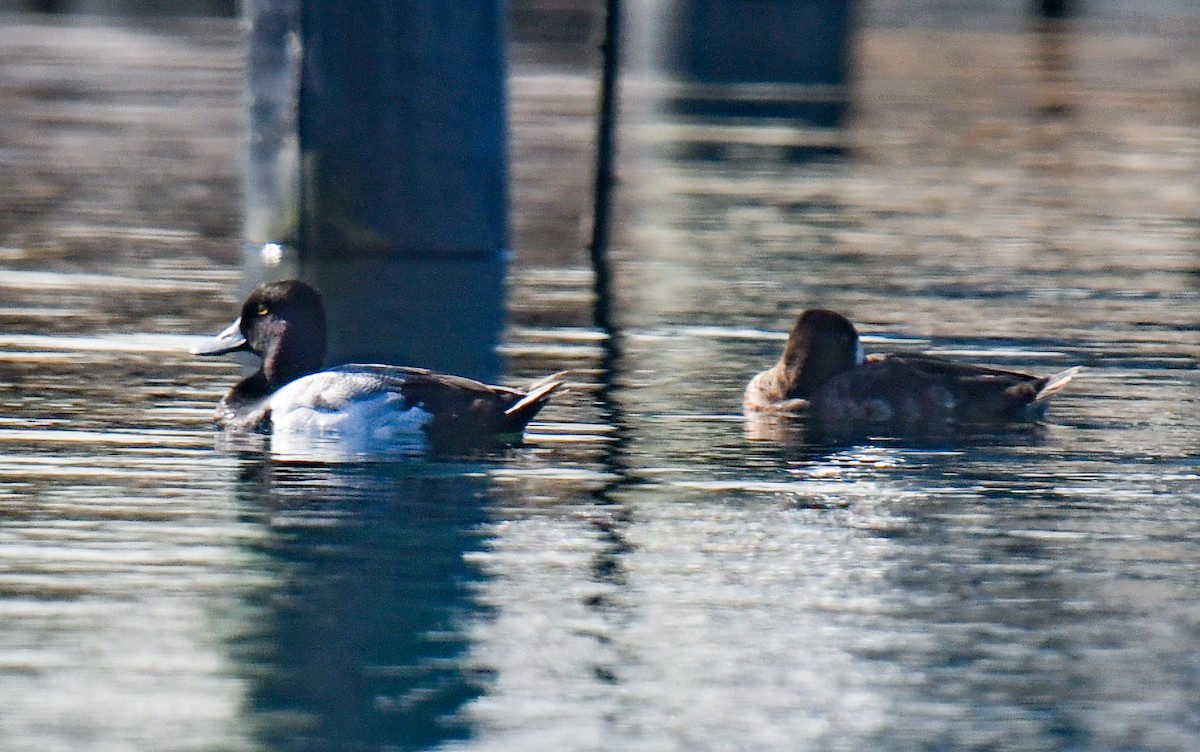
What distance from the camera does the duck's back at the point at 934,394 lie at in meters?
10.5

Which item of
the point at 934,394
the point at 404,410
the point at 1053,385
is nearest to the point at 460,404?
the point at 404,410

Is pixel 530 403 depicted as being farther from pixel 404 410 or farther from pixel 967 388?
pixel 967 388

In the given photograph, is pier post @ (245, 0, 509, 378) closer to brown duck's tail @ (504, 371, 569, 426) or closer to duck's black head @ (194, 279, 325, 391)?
duck's black head @ (194, 279, 325, 391)

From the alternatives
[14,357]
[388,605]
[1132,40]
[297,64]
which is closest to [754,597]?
[388,605]

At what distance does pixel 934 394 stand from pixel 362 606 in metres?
3.83

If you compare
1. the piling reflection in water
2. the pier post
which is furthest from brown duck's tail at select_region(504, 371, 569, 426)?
the pier post

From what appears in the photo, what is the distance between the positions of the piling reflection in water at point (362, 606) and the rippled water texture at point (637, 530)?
0.02 metres

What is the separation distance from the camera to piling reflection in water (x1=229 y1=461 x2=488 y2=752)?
20.8 ft

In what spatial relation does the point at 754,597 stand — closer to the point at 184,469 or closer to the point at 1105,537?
the point at 1105,537

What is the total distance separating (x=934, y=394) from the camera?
10.5 metres

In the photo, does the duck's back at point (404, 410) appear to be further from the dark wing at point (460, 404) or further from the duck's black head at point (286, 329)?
the duck's black head at point (286, 329)

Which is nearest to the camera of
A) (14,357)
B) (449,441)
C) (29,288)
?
(449,441)

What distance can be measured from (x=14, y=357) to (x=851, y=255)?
626 centimetres

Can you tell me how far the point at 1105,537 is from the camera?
326 inches
